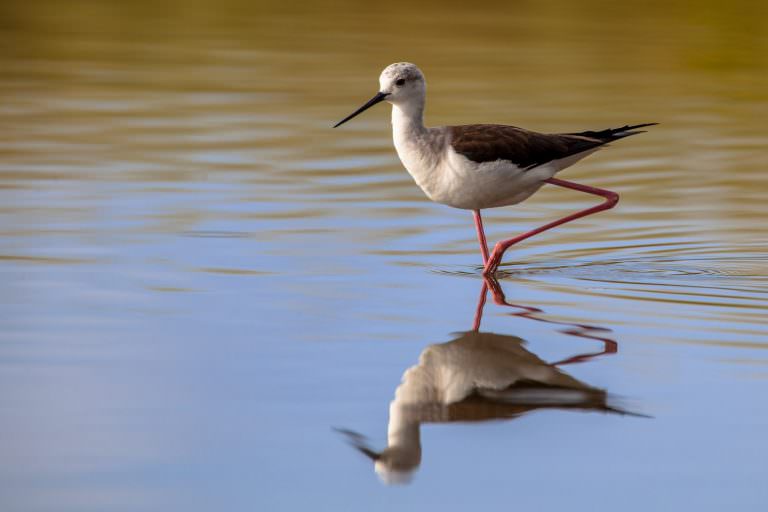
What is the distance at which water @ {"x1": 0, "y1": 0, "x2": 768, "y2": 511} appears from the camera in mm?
5098

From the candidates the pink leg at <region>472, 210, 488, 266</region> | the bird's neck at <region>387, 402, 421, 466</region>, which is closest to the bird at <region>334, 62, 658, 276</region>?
the pink leg at <region>472, 210, 488, 266</region>

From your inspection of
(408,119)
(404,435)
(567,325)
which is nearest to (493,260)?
(408,119)

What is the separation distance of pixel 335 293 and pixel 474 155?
109 centimetres

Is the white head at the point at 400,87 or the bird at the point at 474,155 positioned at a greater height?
the white head at the point at 400,87

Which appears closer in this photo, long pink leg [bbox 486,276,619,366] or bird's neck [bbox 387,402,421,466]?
bird's neck [bbox 387,402,421,466]

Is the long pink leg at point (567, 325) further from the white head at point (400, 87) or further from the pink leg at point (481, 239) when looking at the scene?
the white head at point (400, 87)

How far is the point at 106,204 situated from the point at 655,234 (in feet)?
11.6

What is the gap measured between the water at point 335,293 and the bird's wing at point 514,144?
0.63 metres

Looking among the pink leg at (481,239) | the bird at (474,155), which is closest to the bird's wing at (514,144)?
the bird at (474,155)

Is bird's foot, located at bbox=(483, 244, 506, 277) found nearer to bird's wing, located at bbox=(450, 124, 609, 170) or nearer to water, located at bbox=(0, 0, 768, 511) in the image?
water, located at bbox=(0, 0, 768, 511)

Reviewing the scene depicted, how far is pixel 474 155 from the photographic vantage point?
8.12m

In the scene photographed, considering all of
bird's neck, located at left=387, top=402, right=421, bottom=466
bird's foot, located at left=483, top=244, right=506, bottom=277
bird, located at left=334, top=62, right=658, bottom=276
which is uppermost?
bird, located at left=334, top=62, right=658, bottom=276

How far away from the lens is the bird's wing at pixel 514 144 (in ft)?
26.7

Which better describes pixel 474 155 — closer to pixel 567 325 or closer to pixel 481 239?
pixel 481 239
